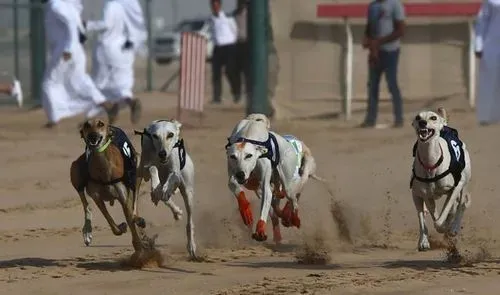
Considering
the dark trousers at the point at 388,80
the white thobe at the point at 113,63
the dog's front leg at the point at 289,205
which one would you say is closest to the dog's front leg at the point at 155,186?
the dog's front leg at the point at 289,205

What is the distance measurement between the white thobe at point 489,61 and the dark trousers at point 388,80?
2842mm

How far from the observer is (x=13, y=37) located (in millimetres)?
26578

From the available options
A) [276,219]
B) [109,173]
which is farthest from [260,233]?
[276,219]

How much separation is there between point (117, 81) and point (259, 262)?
11692 millimetres

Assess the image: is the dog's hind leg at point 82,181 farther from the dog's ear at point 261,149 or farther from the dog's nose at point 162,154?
the dog's ear at point 261,149

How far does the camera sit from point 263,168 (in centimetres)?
1020

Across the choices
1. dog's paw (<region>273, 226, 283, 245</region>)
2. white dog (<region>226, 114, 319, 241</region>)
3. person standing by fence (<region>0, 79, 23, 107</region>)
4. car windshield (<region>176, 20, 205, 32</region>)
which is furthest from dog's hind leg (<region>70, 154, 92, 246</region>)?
car windshield (<region>176, 20, 205, 32</region>)

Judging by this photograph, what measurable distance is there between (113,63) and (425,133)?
492 inches

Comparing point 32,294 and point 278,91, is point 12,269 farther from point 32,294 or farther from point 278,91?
point 278,91

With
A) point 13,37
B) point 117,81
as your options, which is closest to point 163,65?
point 13,37

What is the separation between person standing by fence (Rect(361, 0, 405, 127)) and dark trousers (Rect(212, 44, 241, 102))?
25.5ft

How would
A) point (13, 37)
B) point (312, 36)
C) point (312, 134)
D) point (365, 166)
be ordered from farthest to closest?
point (13, 37) → point (312, 36) → point (312, 134) → point (365, 166)

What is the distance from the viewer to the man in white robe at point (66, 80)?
20.6 m

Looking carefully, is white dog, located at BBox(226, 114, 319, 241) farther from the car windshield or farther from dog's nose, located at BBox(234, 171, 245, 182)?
the car windshield
